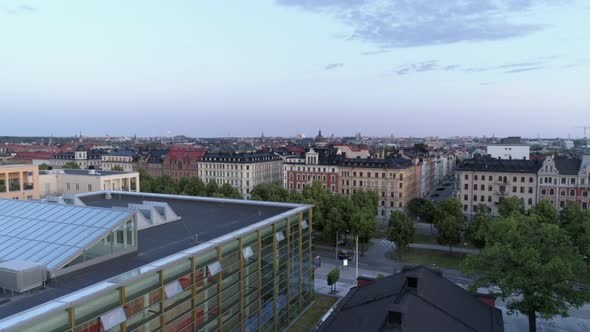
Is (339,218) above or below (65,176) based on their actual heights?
below

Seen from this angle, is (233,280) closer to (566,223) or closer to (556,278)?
(556,278)

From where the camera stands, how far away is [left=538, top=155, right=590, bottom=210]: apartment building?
89.8 metres

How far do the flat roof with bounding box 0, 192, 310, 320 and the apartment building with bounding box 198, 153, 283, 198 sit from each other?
7567 centimetres

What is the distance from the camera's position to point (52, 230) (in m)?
26.0

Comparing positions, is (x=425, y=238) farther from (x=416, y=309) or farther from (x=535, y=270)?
(x=416, y=309)

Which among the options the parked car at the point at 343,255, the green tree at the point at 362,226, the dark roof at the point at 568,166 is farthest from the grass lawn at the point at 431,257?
the dark roof at the point at 568,166

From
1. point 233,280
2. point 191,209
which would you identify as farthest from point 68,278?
point 191,209

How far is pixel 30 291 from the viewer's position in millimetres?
20703

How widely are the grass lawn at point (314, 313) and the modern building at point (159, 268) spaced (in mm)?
891

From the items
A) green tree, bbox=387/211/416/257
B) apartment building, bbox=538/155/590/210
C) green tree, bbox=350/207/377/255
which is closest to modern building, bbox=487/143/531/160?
apartment building, bbox=538/155/590/210

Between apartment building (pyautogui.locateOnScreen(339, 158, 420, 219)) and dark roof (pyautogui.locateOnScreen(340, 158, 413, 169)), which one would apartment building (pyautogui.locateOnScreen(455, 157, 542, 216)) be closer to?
apartment building (pyautogui.locateOnScreen(339, 158, 420, 219))

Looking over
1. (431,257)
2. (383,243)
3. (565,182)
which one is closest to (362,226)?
(431,257)

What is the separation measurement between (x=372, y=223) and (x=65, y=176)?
51.9m

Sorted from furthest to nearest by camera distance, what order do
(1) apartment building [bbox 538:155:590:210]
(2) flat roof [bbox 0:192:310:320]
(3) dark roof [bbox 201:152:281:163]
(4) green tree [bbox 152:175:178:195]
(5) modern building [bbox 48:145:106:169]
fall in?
(5) modern building [bbox 48:145:106:169] → (3) dark roof [bbox 201:152:281:163] → (4) green tree [bbox 152:175:178:195] → (1) apartment building [bbox 538:155:590:210] → (2) flat roof [bbox 0:192:310:320]
